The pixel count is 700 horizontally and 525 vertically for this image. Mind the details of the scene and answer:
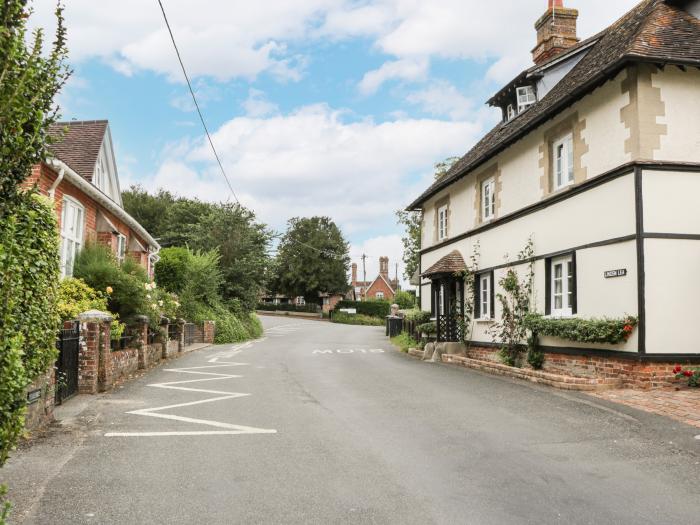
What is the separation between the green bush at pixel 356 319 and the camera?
2424 inches

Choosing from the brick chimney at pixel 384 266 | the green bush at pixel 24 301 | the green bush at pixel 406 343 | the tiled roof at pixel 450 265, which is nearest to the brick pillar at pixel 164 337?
the tiled roof at pixel 450 265

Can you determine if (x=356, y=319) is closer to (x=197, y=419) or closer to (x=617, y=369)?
(x=617, y=369)

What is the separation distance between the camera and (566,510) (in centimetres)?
480

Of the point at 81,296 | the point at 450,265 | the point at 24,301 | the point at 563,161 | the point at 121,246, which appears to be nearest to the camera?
the point at 24,301

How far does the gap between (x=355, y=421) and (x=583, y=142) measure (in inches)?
324

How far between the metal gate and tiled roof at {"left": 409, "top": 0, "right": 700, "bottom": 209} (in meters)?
10.2

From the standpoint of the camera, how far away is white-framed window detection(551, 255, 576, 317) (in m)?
13.5

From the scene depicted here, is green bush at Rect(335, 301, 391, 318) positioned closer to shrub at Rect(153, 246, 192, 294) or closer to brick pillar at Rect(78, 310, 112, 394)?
shrub at Rect(153, 246, 192, 294)

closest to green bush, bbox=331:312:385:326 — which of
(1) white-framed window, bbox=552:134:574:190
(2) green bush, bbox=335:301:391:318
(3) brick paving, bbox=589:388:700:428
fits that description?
(2) green bush, bbox=335:301:391:318

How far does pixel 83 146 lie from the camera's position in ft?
65.1

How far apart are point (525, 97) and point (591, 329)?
9.73m

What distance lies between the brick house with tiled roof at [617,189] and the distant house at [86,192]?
10.7m

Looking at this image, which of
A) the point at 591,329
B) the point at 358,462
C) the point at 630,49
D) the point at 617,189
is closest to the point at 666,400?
the point at 591,329

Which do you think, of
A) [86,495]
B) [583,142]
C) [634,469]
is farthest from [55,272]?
[583,142]
